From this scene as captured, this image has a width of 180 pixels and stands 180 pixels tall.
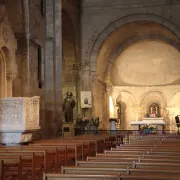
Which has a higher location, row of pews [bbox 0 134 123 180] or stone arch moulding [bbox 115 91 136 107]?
stone arch moulding [bbox 115 91 136 107]

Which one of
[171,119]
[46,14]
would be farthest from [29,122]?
[171,119]

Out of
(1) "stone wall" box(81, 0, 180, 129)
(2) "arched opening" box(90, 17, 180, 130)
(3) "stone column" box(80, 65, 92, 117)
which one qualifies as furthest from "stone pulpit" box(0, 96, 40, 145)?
(2) "arched opening" box(90, 17, 180, 130)

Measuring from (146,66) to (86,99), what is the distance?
9356 millimetres

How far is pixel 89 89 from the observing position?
2456 cm

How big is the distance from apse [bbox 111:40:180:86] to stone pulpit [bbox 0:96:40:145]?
1952 cm

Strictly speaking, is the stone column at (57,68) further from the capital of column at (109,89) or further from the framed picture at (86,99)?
the capital of column at (109,89)

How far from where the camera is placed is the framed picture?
23.4 metres

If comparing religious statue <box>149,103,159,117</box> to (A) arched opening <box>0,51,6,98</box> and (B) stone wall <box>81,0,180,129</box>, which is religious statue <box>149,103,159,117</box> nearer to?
(B) stone wall <box>81,0,180,129</box>

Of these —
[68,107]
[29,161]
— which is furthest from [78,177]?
[68,107]

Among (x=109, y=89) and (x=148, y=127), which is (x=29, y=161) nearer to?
(x=148, y=127)

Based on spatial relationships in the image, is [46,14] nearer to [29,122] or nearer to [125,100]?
[29,122]

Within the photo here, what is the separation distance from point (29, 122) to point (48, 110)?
5422mm

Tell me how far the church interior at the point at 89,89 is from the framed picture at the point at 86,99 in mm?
58

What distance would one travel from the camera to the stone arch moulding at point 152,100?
3145 centimetres
